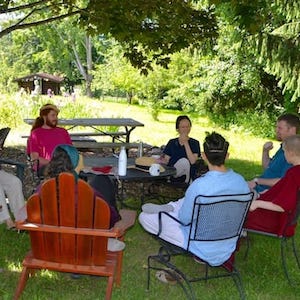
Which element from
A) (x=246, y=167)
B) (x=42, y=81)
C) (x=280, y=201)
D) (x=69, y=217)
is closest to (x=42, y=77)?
(x=42, y=81)

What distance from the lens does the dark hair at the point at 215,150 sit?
346 centimetres

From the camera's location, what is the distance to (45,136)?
6012mm

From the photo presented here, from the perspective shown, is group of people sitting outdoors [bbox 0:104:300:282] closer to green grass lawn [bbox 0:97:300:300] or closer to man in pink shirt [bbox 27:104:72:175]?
green grass lawn [bbox 0:97:300:300]

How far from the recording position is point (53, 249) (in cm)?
333

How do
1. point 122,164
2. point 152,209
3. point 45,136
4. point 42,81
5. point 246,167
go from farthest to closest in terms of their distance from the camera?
point 42,81 → point 246,167 → point 45,136 → point 122,164 → point 152,209

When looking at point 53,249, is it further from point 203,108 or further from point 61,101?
point 203,108

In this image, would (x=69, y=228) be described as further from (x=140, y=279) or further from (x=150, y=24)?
(x=150, y=24)

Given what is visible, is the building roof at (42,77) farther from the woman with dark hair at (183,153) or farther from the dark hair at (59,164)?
the dark hair at (59,164)

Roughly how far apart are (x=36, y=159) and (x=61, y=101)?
1096cm

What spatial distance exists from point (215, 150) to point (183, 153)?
2534mm

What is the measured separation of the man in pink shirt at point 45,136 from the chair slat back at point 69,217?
2.64 meters

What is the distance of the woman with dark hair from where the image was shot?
5.95 meters

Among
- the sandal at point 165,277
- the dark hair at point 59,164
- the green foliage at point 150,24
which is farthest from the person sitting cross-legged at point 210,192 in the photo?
the green foliage at point 150,24

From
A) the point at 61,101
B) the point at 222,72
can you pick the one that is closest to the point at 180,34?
the point at 61,101
